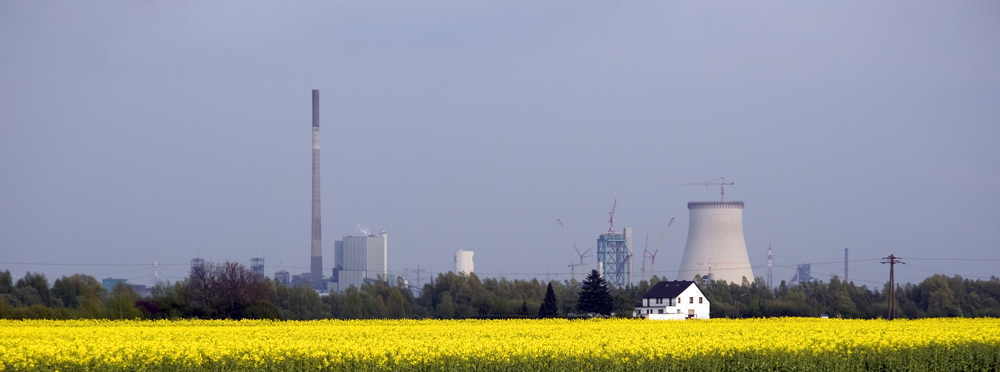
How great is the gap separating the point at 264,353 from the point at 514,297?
6270 centimetres

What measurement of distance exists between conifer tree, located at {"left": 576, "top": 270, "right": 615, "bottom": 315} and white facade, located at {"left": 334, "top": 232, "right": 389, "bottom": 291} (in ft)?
242

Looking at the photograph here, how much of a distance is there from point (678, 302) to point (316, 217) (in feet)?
207

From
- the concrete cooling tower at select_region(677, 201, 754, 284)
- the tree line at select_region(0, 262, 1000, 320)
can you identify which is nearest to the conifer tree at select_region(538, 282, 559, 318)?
the tree line at select_region(0, 262, 1000, 320)

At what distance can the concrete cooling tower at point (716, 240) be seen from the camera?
8556 cm

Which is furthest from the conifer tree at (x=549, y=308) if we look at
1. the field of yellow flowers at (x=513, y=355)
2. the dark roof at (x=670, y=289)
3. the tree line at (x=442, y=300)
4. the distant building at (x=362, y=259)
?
the distant building at (x=362, y=259)

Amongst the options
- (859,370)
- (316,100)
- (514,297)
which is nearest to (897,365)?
(859,370)

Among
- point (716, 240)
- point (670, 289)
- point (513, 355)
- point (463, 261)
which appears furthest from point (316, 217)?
point (513, 355)

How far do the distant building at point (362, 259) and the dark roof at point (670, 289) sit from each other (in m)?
68.3

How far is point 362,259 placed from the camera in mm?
130875

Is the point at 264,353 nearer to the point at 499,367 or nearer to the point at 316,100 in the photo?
the point at 499,367

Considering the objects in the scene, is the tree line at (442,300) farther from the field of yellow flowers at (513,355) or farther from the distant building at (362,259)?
the distant building at (362,259)

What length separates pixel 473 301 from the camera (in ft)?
238

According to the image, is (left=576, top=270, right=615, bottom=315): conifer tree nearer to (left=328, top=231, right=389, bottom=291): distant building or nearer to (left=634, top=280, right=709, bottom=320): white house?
(left=634, top=280, right=709, bottom=320): white house

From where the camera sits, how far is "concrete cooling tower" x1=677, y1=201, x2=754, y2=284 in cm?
8556
